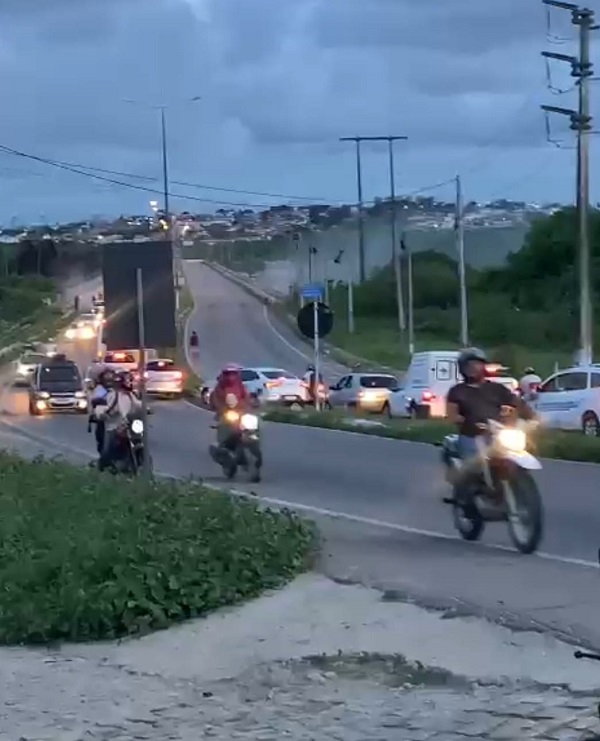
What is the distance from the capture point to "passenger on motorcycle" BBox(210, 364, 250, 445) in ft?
74.2

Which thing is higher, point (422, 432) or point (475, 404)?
point (475, 404)

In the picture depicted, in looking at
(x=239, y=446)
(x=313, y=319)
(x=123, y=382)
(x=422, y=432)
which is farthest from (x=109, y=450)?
(x=313, y=319)

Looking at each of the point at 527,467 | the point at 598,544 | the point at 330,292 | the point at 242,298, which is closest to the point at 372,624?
the point at 527,467

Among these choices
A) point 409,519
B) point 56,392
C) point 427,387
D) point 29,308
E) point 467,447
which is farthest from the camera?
point 29,308

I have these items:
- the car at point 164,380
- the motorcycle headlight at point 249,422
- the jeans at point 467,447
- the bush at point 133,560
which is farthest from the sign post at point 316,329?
the bush at point 133,560

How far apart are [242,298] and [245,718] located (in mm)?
119271

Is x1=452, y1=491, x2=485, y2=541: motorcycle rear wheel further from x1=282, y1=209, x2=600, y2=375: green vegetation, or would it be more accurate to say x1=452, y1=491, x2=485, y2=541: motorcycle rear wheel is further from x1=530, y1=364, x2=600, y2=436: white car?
x1=282, y1=209, x2=600, y2=375: green vegetation

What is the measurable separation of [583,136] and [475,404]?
30561 mm

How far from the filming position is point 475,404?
14719 mm

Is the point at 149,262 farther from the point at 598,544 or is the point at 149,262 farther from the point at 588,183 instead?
the point at 588,183

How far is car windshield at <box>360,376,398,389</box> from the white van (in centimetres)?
406

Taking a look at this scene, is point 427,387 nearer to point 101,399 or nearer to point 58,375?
point 58,375

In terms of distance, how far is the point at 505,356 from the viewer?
64312mm

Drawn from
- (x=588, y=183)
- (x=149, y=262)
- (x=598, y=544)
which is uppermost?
(x=588, y=183)
